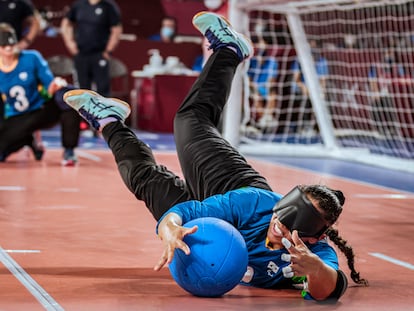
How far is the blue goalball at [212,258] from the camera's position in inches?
158

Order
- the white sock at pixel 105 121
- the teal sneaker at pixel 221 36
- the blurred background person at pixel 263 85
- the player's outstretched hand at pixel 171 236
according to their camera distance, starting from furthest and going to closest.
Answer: the blurred background person at pixel 263 85 < the teal sneaker at pixel 221 36 < the white sock at pixel 105 121 < the player's outstretched hand at pixel 171 236

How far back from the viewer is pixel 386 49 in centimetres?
1419

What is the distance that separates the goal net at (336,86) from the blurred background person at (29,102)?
141 inches

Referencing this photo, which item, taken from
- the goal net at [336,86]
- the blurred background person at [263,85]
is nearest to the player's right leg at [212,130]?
the goal net at [336,86]

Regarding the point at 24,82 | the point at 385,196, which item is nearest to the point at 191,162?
the point at 385,196

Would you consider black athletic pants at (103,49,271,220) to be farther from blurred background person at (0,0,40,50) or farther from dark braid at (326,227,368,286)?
blurred background person at (0,0,40,50)

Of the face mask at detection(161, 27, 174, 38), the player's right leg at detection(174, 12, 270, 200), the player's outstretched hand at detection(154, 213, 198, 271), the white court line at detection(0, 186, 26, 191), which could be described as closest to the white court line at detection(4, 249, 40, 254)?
the player's right leg at detection(174, 12, 270, 200)

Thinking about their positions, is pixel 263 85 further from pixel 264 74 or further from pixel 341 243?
pixel 341 243

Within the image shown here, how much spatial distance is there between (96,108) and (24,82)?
14.1 feet

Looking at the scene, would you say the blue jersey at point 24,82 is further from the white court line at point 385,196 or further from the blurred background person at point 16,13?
the white court line at point 385,196

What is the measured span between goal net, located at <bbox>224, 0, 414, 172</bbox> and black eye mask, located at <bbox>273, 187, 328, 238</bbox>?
8.39m

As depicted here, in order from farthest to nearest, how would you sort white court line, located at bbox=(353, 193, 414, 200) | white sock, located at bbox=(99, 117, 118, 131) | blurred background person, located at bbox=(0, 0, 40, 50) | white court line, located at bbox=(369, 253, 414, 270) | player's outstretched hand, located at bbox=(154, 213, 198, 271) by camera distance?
blurred background person, located at bbox=(0, 0, 40, 50), white court line, located at bbox=(353, 193, 414, 200), white sock, located at bbox=(99, 117, 118, 131), white court line, located at bbox=(369, 253, 414, 270), player's outstretched hand, located at bbox=(154, 213, 198, 271)

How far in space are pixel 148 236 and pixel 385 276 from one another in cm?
165

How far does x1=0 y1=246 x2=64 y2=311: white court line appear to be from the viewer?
12.8ft
